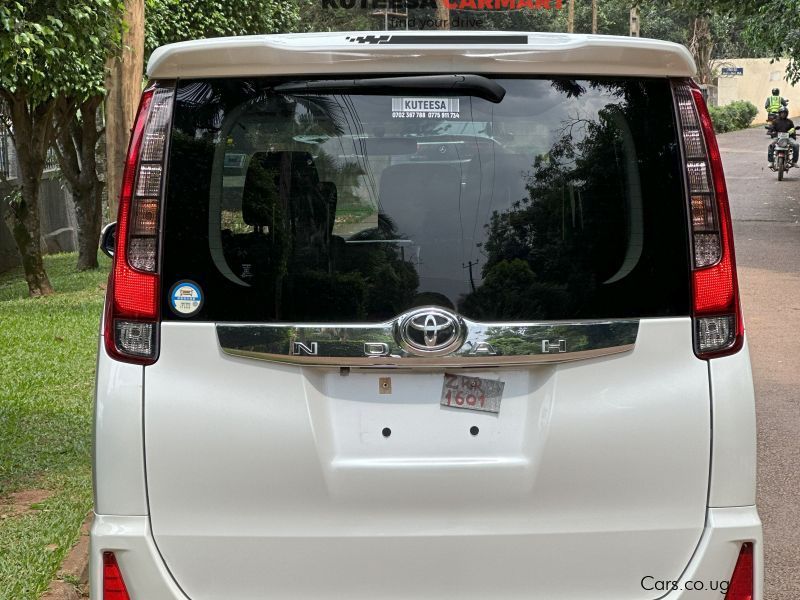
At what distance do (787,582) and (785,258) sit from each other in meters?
11.2

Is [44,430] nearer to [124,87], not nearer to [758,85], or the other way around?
[124,87]

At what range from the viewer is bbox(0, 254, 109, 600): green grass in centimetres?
476

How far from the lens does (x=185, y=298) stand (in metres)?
2.85

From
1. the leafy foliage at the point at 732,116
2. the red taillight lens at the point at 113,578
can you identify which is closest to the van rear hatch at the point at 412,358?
the red taillight lens at the point at 113,578

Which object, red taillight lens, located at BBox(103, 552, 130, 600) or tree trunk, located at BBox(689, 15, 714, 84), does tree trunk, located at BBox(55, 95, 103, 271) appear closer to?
red taillight lens, located at BBox(103, 552, 130, 600)

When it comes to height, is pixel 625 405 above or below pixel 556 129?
below

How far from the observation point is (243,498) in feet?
9.33

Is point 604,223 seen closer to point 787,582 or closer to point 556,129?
point 556,129

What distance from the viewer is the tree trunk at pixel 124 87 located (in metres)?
11.1

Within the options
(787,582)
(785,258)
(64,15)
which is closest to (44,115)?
(64,15)

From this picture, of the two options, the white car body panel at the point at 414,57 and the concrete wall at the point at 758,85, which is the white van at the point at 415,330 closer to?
the white car body panel at the point at 414,57

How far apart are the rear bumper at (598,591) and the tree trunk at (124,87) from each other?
8568 mm

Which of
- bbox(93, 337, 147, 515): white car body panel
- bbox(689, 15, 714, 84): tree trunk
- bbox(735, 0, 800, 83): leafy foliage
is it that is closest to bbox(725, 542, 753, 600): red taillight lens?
bbox(93, 337, 147, 515): white car body panel

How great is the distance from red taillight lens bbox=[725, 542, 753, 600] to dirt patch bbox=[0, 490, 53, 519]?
142 inches
